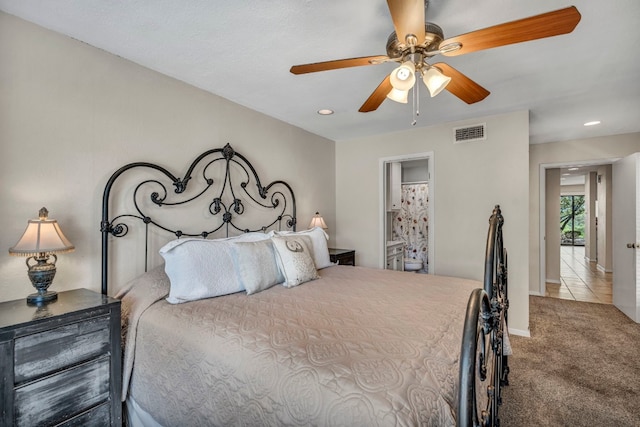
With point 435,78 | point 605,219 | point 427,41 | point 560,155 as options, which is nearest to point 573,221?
point 605,219

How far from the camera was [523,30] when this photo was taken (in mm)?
1291

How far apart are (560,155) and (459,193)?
7.99 ft

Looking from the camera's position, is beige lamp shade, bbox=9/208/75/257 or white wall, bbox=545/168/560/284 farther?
white wall, bbox=545/168/560/284

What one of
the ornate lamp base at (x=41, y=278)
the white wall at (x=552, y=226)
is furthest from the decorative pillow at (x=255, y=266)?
the white wall at (x=552, y=226)

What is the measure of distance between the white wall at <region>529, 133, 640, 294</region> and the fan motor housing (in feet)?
14.4

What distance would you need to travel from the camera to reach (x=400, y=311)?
1.66 m

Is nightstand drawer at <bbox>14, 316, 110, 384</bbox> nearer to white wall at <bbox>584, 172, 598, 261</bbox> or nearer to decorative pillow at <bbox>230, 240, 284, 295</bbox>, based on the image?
decorative pillow at <bbox>230, 240, 284, 295</bbox>

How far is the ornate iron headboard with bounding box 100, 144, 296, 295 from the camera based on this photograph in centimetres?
209

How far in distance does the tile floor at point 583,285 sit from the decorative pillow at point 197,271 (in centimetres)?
519

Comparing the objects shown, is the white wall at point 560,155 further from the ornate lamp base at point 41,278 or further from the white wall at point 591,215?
the ornate lamp base at point 41,278

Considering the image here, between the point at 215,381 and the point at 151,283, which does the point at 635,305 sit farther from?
the point at 151,283

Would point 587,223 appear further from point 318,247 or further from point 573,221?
point 318,247

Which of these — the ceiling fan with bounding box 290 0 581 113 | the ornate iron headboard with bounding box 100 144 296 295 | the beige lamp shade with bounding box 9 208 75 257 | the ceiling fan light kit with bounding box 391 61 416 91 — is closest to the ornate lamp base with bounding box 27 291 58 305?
the beige lamp shade with bounding box 9 208 75 257

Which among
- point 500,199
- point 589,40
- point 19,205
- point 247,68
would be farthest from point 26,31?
point 500,199
